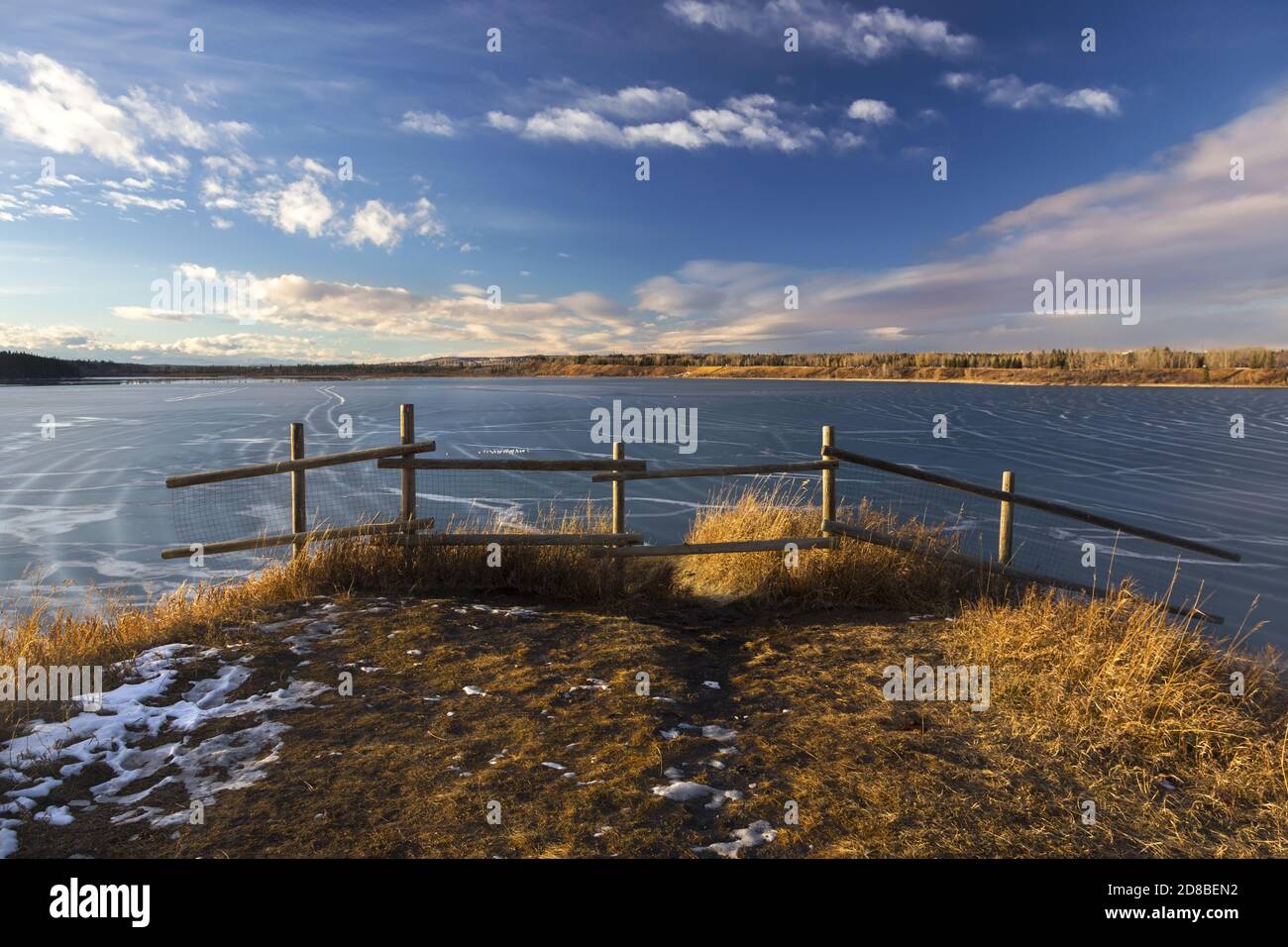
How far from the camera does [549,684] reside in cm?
635

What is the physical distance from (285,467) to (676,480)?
16.4 m

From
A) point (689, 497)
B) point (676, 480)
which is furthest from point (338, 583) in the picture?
point (676, 480)

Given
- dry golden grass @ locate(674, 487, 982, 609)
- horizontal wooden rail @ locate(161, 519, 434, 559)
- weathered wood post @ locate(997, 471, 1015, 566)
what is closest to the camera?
horizontal wooden rail @ locate(161, 519, 434, 559)

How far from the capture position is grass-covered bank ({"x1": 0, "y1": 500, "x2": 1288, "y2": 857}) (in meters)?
4.21

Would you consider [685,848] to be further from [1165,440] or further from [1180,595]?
[1165,440]

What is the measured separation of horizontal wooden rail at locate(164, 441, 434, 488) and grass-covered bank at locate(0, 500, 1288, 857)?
4.27ft

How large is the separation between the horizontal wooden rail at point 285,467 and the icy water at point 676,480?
4.10 metres

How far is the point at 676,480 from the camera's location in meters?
24.7

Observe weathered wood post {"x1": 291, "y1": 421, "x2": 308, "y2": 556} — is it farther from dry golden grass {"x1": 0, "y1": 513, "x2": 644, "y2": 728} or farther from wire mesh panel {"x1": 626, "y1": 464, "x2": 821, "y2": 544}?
wire mesh panel {"x1": 626, "y1": 464, "x2": 821, "y2": 544}

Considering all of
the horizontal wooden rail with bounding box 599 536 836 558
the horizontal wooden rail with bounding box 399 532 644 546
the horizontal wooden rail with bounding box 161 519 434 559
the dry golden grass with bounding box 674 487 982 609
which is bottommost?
the dry golden grass with bounding box 674 487 982 609

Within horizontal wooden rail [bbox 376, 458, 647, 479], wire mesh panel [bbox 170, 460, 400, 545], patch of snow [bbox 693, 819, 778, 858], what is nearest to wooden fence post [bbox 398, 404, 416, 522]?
horizontal wooden rail [bbox 376, 458, 647, 479]

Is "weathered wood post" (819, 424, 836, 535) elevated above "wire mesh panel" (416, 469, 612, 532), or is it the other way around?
"weathered wood post" (819, 424, 836, 535)
